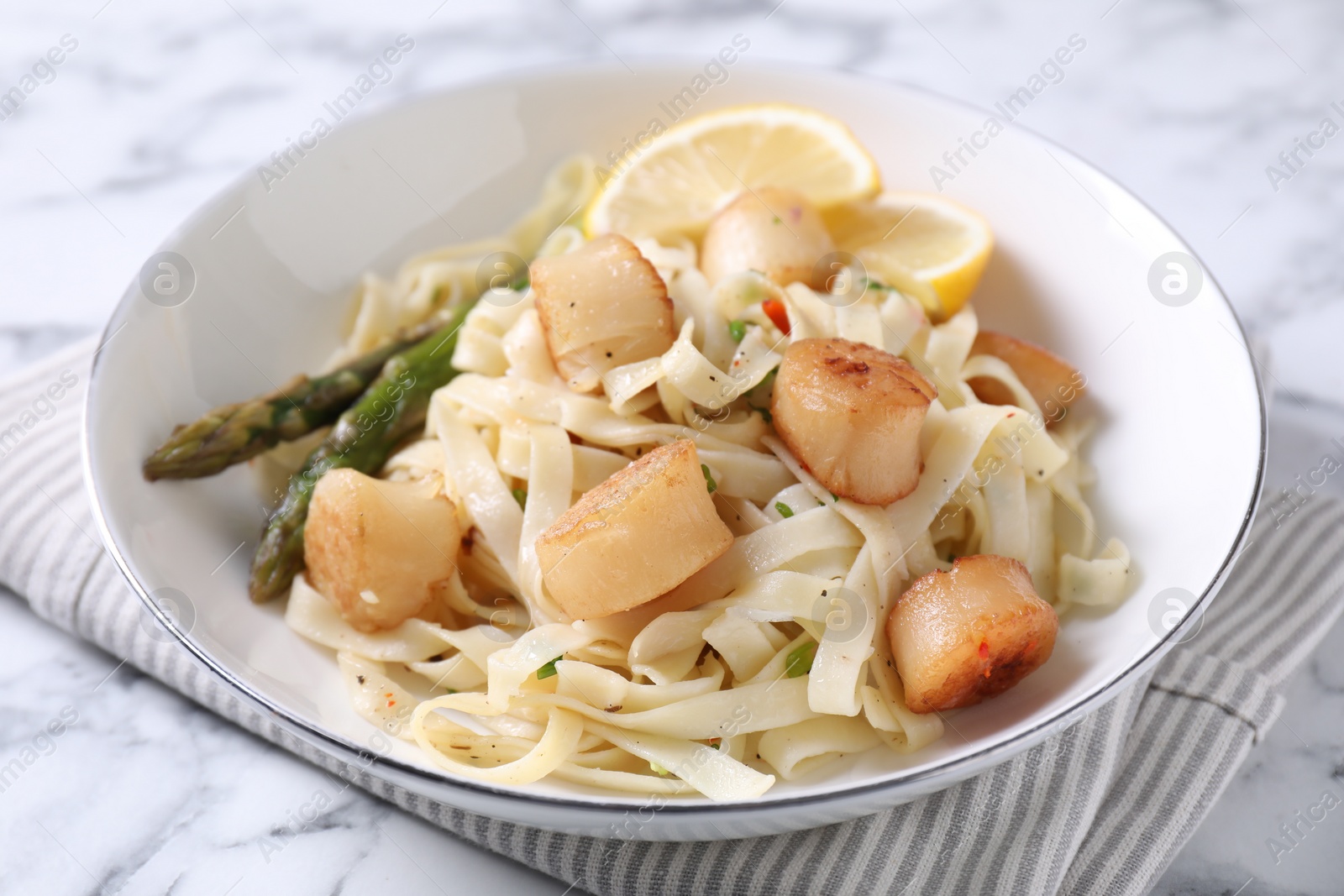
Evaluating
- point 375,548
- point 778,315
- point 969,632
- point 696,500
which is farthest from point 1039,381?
point 375,548

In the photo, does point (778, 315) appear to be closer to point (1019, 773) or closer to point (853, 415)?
point (853, 415)

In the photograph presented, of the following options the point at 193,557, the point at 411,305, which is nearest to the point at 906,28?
the point at 411,305

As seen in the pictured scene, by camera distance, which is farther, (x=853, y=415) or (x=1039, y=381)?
(x=1039, y=381)

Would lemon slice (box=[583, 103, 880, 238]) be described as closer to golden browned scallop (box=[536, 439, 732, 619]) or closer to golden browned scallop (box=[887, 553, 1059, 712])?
golden browned scallop (box=[536, 439, 732, 619])

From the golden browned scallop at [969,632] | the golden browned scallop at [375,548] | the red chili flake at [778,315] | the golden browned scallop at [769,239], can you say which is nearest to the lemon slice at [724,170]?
the golden browned scallop at [769,239]

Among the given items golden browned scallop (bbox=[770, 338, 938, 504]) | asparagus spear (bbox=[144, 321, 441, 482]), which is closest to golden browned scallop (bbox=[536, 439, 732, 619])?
golden browned scallop (bbox=[770, 338, 938, 504])

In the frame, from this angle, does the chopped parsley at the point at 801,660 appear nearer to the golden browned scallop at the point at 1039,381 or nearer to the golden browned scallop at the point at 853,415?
the golden browned scallop at the point at 853,415
